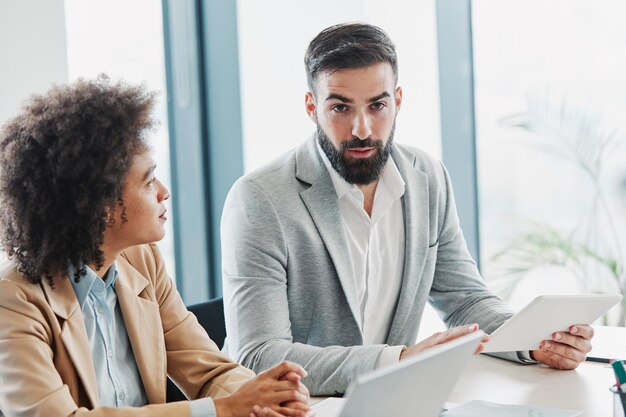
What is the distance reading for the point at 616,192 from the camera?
359cm

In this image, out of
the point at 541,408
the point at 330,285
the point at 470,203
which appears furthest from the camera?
the point at 470,203

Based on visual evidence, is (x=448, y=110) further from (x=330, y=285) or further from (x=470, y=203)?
(x=330, y=285)

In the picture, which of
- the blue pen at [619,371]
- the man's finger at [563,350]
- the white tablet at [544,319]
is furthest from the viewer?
the man's finger at [563,350]

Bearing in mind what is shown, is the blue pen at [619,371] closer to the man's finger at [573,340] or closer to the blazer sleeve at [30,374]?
the man's finger at [573,340]

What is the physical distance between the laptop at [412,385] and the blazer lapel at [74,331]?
0.64 metres

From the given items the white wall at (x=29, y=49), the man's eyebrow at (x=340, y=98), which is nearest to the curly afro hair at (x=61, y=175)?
the man's eyebrow at (x=340, y=98)

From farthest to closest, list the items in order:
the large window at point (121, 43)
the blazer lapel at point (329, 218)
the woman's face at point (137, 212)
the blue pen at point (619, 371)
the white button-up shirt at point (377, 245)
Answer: the large window at point (121, 43) → the white button-up shirt at point (377, 245) → the blazer lapel at point (329, 218) → the woman's face at point (137, 212) → the blue pen at point (619, 371)

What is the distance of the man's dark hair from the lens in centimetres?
227

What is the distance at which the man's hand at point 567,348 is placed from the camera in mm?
2012

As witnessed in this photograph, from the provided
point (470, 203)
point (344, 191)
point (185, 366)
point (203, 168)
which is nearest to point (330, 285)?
point (344, 191)

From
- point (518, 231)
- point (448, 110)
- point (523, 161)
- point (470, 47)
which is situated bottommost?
point (518, 231)

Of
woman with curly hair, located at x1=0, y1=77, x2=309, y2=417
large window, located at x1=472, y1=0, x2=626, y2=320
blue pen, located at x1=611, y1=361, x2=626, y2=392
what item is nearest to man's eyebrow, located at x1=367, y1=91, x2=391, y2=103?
woman with curly hair, located at x1=0, y1=77, x2=309, y2=417

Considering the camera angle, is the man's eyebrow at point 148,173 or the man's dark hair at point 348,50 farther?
the man's dark hair at point 348,50

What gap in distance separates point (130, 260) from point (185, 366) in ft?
0.90
